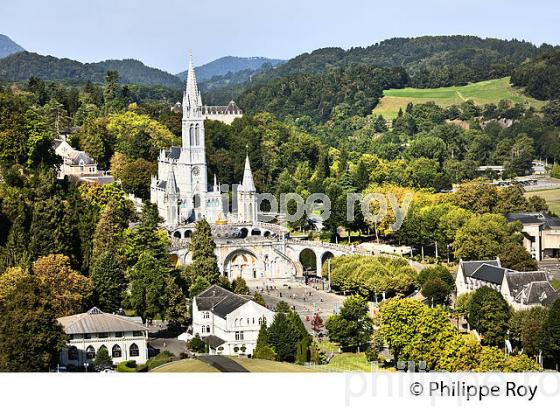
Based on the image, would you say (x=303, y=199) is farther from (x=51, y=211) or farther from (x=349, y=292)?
(x=51, y=211)

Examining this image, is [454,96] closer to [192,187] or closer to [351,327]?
[192,187]

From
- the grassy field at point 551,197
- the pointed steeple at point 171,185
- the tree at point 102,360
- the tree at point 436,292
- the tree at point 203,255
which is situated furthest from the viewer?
the grassy field at point 551,197

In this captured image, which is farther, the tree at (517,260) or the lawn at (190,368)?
the tree at (517,260)

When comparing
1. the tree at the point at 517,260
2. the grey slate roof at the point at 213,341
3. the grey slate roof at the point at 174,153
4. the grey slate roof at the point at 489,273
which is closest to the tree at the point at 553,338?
the grey slate roof at the point at 489,273

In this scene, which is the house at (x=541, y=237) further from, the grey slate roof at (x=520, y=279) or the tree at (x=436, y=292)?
the grey slate roof at (x=520, y=279)

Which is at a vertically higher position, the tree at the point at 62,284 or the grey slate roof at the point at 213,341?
the tree at the point at 62,284
